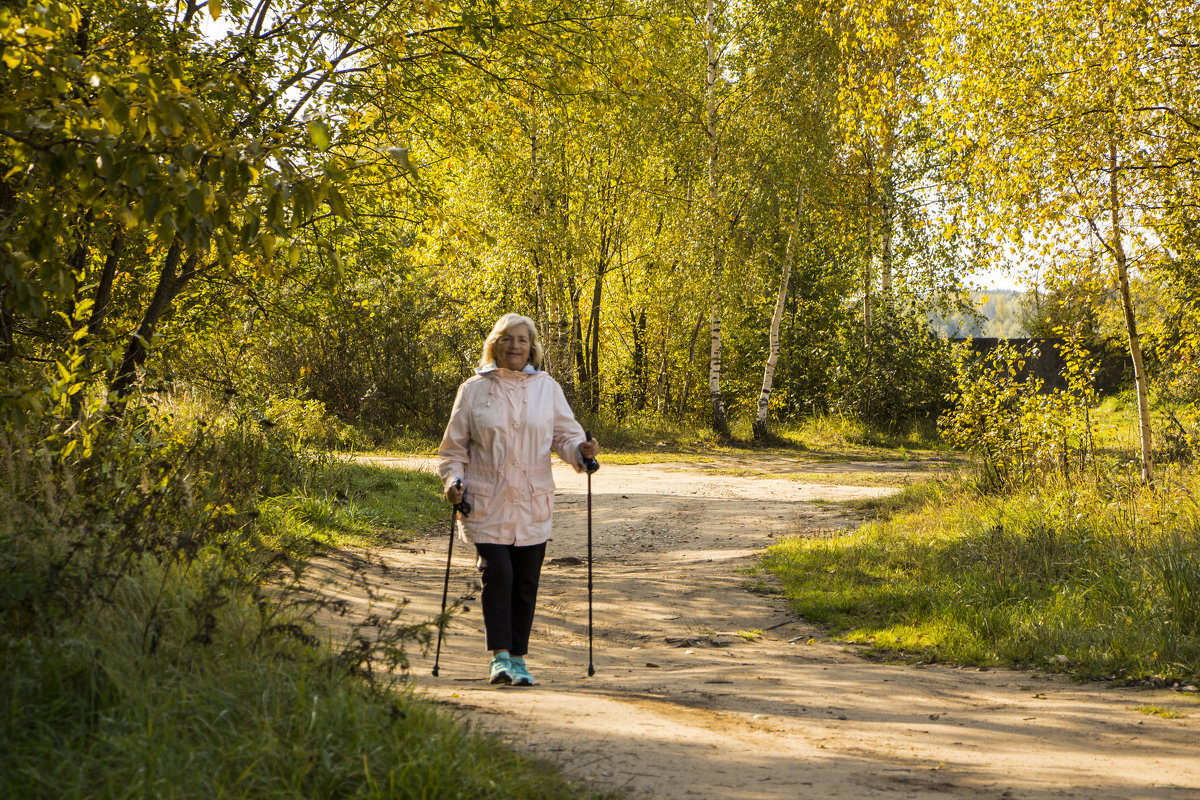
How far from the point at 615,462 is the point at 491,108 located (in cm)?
1017

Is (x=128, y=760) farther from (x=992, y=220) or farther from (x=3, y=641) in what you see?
(x=992, y=220)

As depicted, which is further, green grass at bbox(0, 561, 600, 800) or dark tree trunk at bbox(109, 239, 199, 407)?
dark tree trunk at bbox(109, 239, 199, 407)

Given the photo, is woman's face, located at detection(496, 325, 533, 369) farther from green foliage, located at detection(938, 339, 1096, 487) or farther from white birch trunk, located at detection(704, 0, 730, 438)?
white birch trunk, located at detection(704, 0, 730, 438)

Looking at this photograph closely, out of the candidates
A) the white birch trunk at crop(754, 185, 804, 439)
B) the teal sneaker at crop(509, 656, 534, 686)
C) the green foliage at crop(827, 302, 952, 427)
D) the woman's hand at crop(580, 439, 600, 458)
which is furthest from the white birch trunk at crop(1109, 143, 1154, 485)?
the green foliage at crop(827, 302, 952, 427)

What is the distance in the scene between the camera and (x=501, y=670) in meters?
5.24

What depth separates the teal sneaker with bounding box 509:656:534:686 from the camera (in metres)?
5.26

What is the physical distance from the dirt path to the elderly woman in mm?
433

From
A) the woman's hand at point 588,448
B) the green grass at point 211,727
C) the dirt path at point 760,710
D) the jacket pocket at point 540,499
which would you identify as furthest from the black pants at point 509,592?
the green grass at point 211,727

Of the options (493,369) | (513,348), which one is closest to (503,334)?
(513,348)

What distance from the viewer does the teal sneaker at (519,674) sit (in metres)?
5.26

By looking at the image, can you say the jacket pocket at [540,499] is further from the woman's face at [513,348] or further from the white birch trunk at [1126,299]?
the white birch trunk at [1126,299]

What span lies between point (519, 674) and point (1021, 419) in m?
8.08

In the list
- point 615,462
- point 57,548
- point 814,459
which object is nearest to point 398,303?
point 615,462

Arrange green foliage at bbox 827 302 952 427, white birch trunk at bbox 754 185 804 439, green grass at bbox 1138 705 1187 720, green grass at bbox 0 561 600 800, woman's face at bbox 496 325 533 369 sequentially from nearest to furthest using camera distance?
1. green grass at bbox 0 561 600 800
2. green grass at bbox 1138 705 1187 720
3. woman's face at bbox 496 325 533 369
4. white birch trunk at bbox 754 185 804 439
5. green foliage at bbox 827 302 952 427
